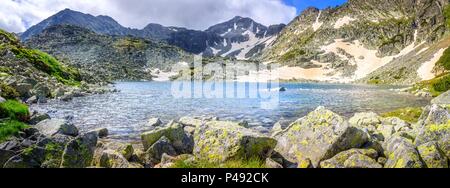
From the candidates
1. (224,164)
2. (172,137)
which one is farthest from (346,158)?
(172,137)

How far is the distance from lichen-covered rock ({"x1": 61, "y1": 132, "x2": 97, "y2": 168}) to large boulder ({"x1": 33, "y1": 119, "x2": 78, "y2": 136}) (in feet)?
15.8

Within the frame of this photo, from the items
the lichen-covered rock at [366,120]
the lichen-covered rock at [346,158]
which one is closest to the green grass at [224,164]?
the lichen-covered rock at [346,158]

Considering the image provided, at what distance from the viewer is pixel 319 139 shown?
38.5 feet

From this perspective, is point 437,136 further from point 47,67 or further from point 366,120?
point 47,67

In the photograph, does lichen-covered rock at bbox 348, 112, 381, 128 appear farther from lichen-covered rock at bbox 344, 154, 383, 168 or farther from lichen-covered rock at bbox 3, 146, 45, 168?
lichen-covered rock at bbox 3, 146, 45, 168

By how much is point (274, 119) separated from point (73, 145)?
63.3ft

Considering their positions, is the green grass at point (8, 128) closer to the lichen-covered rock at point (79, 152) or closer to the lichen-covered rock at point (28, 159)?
the lichen-covered rock at point (28, 159)

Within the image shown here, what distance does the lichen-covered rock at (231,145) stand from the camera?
418 inches

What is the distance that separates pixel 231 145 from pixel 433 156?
226 inches

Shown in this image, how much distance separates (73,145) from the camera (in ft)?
35.4

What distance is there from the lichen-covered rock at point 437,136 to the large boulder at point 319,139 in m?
1.84

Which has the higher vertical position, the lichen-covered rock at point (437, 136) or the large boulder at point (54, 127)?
the lichen-covered rock at point (437, 136)
